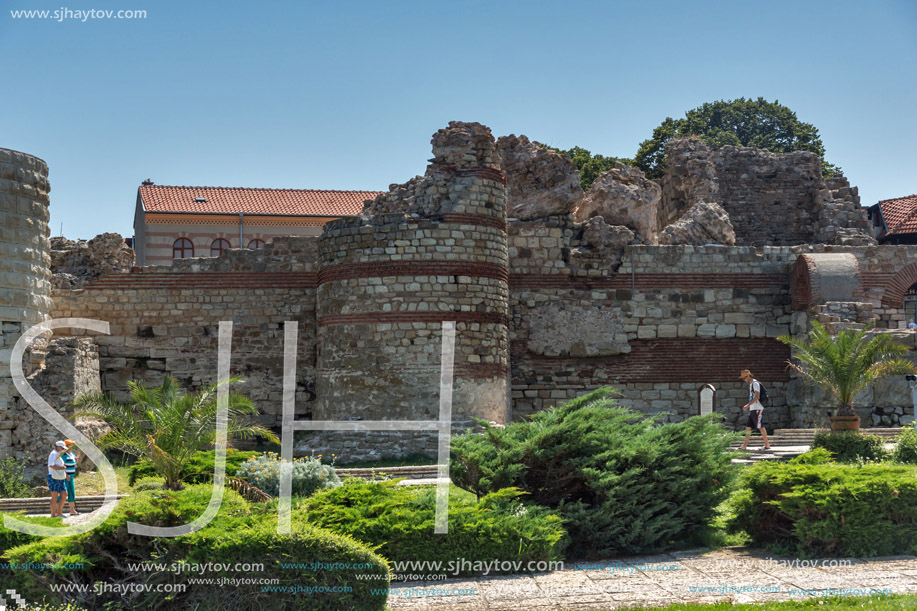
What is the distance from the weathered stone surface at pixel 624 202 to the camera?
18.9m

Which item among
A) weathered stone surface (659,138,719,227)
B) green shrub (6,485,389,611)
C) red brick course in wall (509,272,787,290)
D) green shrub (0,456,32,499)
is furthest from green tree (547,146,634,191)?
green shrub (6,485,389,611)

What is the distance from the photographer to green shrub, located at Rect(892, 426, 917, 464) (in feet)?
41.6

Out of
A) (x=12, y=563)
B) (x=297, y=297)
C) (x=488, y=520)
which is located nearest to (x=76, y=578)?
(x=12, y=563)

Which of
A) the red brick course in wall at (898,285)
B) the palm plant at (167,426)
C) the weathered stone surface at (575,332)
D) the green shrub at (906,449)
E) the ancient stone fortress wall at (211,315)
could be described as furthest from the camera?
the red brick course in wall at (898,285)

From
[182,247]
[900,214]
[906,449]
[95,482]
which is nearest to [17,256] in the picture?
[95,482]

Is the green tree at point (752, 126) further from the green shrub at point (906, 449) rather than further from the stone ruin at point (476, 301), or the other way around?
the green shrub at point (906, 449)

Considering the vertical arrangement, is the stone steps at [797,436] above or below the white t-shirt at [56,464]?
above

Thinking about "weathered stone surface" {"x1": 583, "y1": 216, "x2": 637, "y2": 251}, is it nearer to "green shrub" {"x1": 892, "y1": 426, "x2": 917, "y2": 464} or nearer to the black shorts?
the black shorts

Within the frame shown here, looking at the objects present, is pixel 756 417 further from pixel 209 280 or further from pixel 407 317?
pixel 209 280

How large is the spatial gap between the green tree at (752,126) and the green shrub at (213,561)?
3536 centimetres

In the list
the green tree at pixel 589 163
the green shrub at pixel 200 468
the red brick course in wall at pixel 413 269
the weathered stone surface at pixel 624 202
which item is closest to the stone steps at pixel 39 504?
the green shrub at pixel 200 468

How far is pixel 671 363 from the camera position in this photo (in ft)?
59.5

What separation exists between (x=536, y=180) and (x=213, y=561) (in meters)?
12.1

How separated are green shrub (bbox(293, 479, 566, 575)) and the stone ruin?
5.52m
